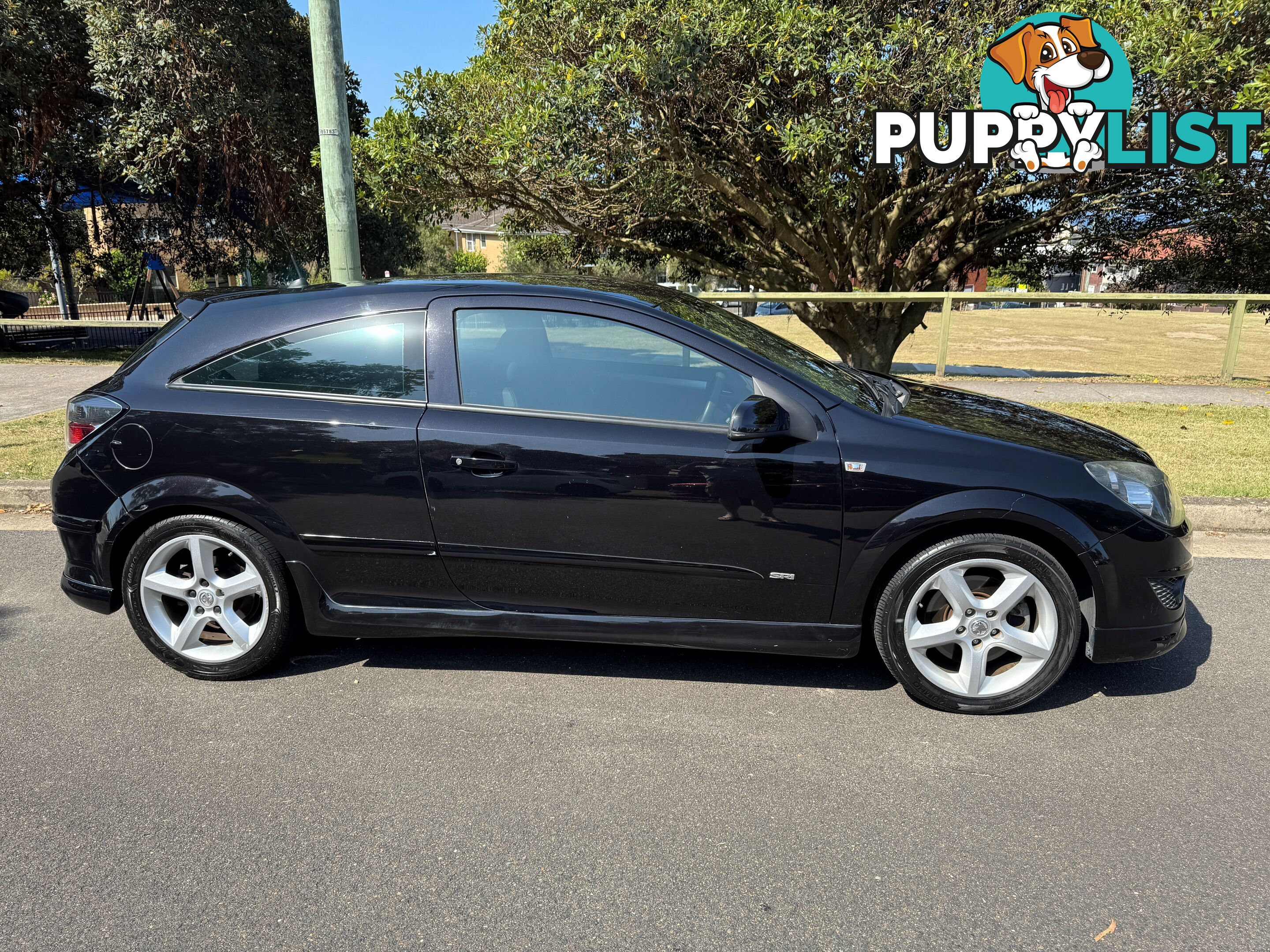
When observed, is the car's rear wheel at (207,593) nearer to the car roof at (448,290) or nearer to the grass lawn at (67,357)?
the car roof at (448,290)

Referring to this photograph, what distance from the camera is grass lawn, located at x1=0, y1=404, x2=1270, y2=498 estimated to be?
245 inches

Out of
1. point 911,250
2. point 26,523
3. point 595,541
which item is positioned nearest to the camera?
point 595,541

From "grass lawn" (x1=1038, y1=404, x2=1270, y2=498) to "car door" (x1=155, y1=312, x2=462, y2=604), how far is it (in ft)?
13.8

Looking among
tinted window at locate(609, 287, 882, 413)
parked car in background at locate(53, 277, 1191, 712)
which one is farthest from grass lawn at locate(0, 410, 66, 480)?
tinted window at locate(609, 287, 882, 413)

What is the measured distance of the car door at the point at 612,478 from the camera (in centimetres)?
327

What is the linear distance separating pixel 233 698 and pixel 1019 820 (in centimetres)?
289

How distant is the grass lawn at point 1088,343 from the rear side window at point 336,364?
31.3ft

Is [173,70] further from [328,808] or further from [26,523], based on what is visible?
[328,808]

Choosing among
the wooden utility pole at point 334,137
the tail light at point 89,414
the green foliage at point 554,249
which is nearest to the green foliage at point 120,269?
the green foliage at point 554,249

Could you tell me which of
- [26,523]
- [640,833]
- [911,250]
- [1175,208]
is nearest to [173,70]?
[26,523]

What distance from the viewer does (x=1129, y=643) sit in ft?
10.8

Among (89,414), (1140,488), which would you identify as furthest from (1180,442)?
(89,414)

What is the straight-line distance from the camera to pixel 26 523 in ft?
19.8

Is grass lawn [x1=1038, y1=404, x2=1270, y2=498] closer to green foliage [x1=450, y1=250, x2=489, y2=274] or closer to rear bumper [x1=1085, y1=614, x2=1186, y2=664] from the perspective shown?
rear bumper [x1=1085, y1=614, x2=1186, y2=664]
